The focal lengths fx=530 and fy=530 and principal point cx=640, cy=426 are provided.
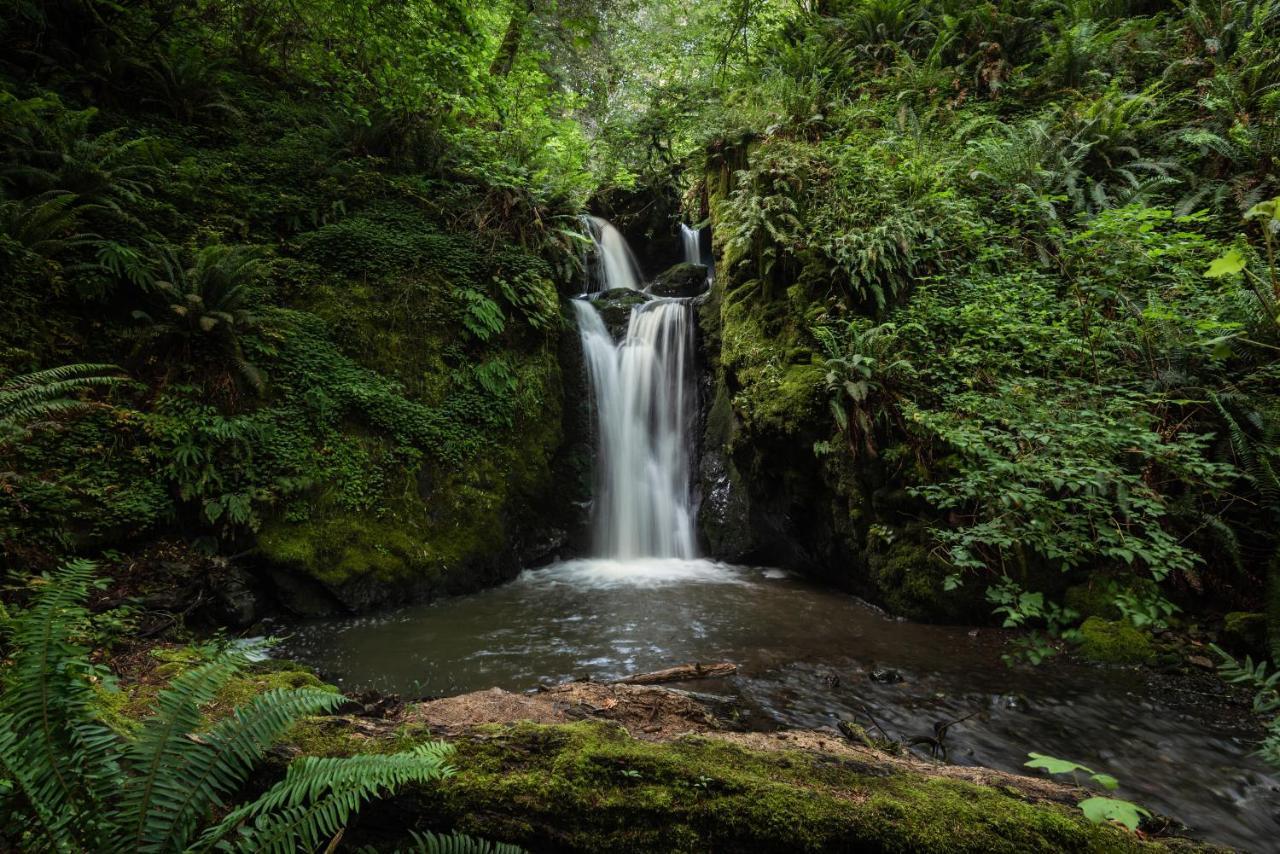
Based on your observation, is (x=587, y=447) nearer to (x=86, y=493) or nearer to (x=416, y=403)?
(x=416, y=403)

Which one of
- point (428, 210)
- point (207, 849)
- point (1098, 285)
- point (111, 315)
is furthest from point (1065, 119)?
point (111, 315)

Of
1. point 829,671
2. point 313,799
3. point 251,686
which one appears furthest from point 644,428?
point 313,799

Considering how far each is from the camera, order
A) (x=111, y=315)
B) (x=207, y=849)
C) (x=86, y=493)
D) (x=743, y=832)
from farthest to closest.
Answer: (x=111, y=315), (x=86, y=493), (x=743, y=832), (x=207, y=849)

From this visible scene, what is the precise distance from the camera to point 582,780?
179 centimetres

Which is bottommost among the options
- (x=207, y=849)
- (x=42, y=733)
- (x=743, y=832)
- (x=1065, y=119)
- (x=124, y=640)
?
(x=124, y=640)

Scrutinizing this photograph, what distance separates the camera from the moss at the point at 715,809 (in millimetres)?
1656

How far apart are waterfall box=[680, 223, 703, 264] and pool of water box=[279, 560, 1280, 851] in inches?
325

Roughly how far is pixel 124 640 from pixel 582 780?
405 centimetres

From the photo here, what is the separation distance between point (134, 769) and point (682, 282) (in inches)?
418

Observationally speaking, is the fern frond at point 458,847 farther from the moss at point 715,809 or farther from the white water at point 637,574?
the white water at point 637,574

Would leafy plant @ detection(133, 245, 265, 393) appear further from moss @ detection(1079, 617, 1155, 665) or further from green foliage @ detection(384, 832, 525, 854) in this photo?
moss @ detection(1079, 617, 1155, 665)

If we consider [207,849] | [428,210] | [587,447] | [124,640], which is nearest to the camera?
[207,849]

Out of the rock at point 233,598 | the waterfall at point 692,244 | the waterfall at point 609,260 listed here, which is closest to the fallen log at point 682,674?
the rock at point 233,598

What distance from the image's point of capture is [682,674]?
4.03 metres
